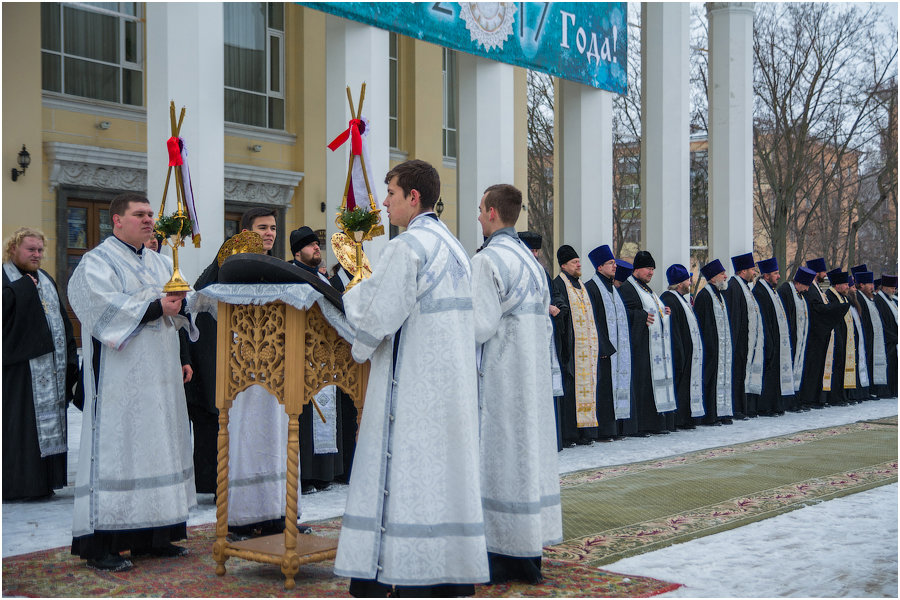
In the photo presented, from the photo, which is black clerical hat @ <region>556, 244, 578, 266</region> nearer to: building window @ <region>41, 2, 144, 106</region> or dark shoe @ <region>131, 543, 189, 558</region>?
dark shoe @ <region>131, 543, 189, 558</region>

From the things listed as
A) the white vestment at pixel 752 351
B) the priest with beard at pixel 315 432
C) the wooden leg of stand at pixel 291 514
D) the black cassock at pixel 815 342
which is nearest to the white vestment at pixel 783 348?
the white vestment at pixel 752 351

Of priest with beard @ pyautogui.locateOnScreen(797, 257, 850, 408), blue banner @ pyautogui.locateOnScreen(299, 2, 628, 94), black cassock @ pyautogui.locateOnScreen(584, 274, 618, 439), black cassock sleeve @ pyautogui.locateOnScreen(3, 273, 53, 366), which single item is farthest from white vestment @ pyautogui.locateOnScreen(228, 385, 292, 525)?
priest with beard @ pyautogui.locateOnScreen(797, 257, 850, 408)

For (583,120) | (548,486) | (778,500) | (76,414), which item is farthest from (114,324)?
(583,120)

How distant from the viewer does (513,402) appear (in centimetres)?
496

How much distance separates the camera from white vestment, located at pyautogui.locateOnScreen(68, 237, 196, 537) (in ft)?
16.6

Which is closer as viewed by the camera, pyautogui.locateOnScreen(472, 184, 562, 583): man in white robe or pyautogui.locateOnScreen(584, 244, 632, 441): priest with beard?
pyautogui.locateOnScreen(472, 184, 562, 583): man in white robe

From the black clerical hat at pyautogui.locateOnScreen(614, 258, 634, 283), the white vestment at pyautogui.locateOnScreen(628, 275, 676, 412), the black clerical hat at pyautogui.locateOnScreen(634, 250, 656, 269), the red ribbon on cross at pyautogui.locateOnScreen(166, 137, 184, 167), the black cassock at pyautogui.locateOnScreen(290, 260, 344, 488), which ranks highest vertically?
the red ribbon on cross at pyautogui.locateOnScreen(166, 137, 184, 167)

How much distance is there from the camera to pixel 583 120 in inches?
552

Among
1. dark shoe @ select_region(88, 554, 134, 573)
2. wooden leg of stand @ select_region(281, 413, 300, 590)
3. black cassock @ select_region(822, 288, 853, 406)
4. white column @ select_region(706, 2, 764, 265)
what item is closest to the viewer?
wooden leg of stand @ select_region(281, 413, 300, 590)

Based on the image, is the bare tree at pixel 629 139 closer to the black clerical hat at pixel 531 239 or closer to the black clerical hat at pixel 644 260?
the black clerical hat at pixel 644 260

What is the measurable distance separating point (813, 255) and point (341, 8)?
27.8 metres

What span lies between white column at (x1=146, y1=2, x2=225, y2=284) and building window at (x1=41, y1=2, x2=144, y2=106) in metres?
6.46

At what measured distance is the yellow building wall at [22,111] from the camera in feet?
44.1

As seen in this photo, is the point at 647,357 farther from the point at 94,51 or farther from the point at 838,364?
the point at 94,51
